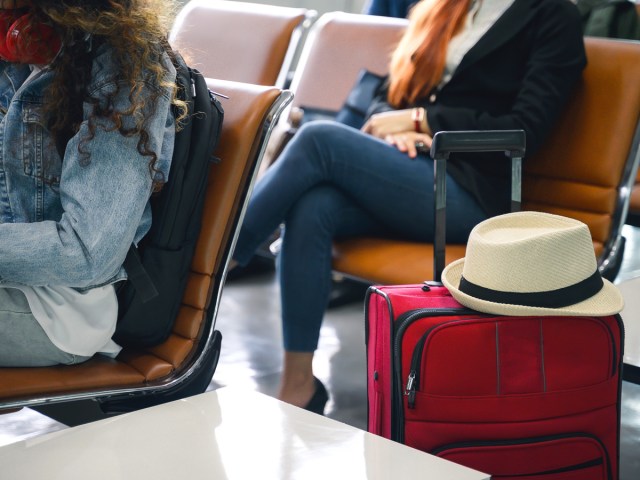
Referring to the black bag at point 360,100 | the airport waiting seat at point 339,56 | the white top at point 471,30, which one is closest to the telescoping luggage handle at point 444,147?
the white top at point 471,30

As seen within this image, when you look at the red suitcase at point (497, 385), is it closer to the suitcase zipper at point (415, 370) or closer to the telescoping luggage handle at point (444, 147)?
the suitcase zipper at point (415, 370)

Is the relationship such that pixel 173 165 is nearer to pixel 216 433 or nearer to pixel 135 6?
pixel 135 6

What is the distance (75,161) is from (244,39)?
1.63 m

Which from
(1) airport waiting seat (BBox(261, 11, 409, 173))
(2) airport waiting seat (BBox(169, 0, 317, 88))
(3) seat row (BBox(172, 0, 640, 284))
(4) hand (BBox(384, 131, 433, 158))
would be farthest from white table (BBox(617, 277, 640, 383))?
(2) airport waiting seat (BBox(169, 0, 317, 88))

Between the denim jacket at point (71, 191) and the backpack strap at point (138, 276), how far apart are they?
3 centimetres

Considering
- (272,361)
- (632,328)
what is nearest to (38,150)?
(632,328)

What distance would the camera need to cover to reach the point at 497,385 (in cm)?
144

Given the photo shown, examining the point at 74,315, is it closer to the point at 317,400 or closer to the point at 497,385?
the point at 497,385

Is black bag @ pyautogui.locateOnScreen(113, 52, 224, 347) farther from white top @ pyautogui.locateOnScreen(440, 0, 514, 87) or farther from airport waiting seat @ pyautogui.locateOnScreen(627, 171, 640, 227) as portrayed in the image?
airport waiting seat @ pyautogui.locateOnScreen(627, 171, 640, 227)

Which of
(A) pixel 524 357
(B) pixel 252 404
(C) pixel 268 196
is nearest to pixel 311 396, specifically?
(C) pixel 268 196

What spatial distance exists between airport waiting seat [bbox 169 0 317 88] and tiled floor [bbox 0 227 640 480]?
75 centimetres

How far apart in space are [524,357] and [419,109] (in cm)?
101

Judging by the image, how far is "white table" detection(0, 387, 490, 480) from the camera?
3.29 feet

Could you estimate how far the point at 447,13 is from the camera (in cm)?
240
